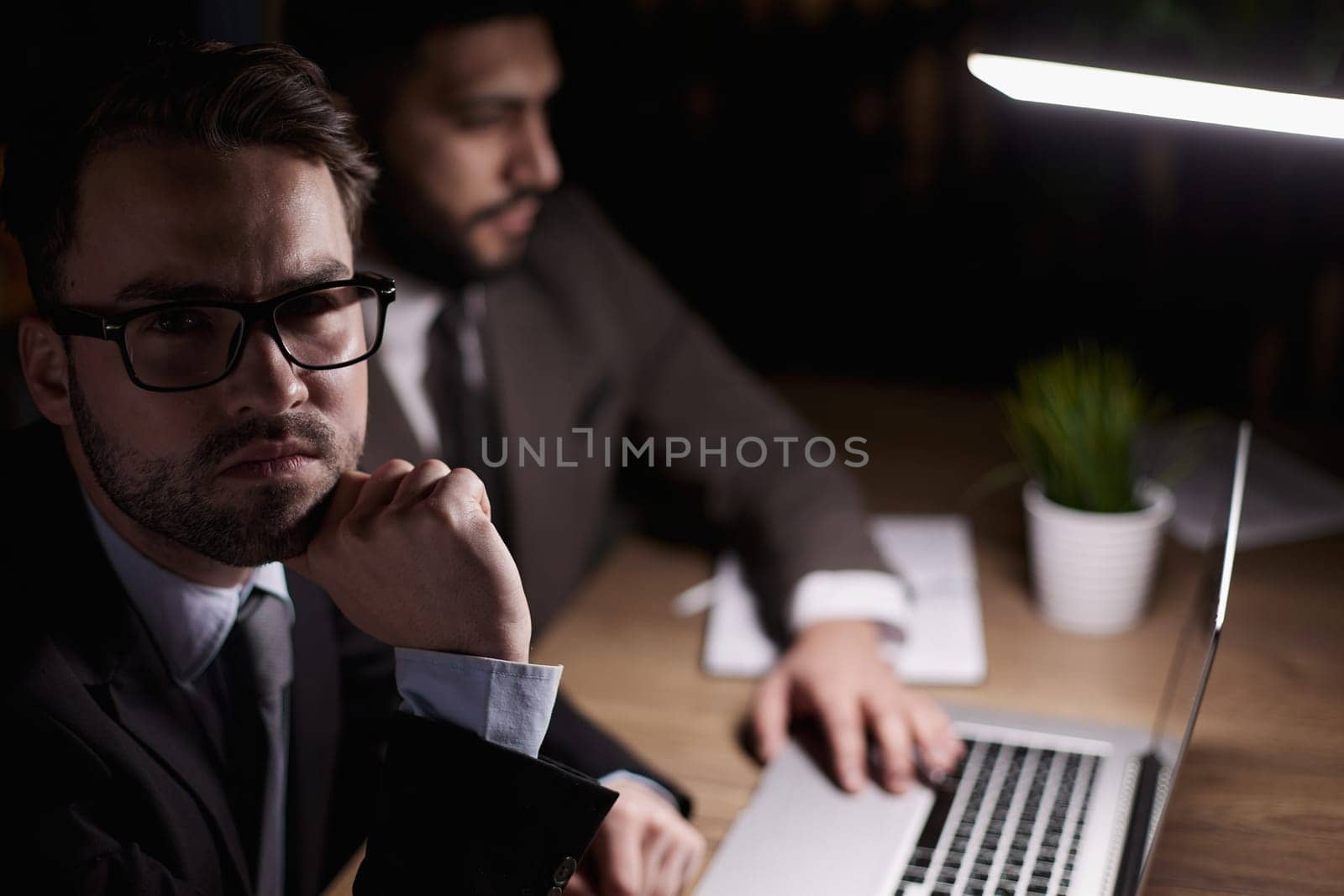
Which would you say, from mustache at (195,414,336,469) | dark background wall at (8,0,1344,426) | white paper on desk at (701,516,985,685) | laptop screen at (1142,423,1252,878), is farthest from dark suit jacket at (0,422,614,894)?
dark background wall at (8,0,1344,426)

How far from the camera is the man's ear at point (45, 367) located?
57cm

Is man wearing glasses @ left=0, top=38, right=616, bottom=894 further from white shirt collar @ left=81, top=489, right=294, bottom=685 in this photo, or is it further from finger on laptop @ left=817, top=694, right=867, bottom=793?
finger on laptop @ left=817, top=694, right=867, bottom=793

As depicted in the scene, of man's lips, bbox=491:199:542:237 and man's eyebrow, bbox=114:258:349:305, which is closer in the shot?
man's eyebrow, bbox=114:258:349:305

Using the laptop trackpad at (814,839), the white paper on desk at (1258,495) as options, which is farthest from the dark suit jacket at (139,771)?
the white paper on desk at (1258,495)

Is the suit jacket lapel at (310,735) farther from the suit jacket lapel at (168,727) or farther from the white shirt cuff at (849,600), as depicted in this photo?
the white shirt cuff at (849,600)

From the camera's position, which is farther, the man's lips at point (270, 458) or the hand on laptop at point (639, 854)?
the hand on laptop at point (639, 854)

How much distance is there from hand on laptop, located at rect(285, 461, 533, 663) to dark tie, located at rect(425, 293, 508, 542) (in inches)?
17.5

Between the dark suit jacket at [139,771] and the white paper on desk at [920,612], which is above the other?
the dark suit jacket at [139,771]

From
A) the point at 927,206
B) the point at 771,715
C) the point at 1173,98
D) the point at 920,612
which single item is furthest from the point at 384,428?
the point at 927,206

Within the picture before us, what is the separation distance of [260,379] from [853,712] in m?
0.62

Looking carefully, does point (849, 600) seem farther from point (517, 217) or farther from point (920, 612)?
point (517, 217)

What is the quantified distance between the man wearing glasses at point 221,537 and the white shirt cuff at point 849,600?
563mm

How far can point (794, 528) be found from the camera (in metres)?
1.31

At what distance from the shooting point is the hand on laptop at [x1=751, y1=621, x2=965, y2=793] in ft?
3.21
